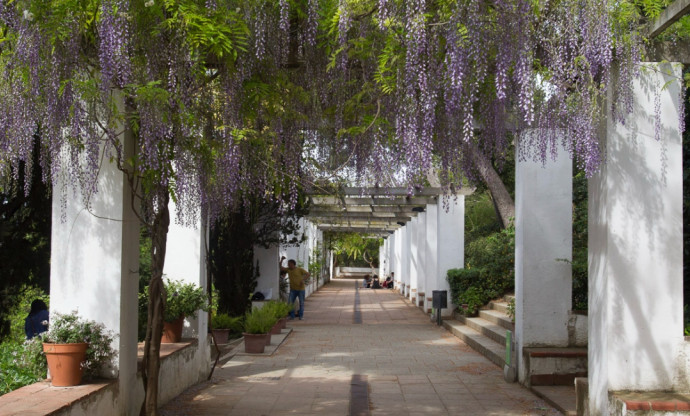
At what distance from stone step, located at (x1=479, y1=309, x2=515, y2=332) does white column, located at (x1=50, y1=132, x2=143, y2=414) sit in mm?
5864

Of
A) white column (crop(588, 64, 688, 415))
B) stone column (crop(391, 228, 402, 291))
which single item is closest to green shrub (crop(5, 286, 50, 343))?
white column (crop(588, 64, 688, 415))

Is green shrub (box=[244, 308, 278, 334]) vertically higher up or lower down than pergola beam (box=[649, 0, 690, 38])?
lower down

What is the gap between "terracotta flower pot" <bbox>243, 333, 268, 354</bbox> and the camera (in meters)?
9.65

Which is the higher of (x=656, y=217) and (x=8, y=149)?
(x=8, y=149)

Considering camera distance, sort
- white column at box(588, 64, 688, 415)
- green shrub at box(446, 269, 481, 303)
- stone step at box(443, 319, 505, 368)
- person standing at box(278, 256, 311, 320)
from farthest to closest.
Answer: person standing at box(278, 256, 311, 320) → green shrub at box(446, 269, 481, 303) → stone step at box(443, 319, 505, 368) → white column at box(588, 64, 688, 415)

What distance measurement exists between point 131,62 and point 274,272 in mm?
10927

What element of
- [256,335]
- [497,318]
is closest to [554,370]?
[497,318]

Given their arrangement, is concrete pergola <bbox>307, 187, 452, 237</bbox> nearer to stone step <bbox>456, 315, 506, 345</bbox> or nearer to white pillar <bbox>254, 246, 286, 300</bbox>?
white pillar <bbox>254, 246, 286, 300</bbox>

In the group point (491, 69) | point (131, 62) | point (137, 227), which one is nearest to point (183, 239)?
point (137, 227)

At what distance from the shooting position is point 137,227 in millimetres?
5215

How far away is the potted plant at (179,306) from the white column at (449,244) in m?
8.38

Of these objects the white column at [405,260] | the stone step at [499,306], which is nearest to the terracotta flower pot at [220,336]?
the stone step at [499,306]

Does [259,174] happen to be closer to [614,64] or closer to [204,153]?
[204,153]

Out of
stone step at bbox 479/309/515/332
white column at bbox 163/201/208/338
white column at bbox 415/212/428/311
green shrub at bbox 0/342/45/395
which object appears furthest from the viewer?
white column at bbox 415/212/428/311
